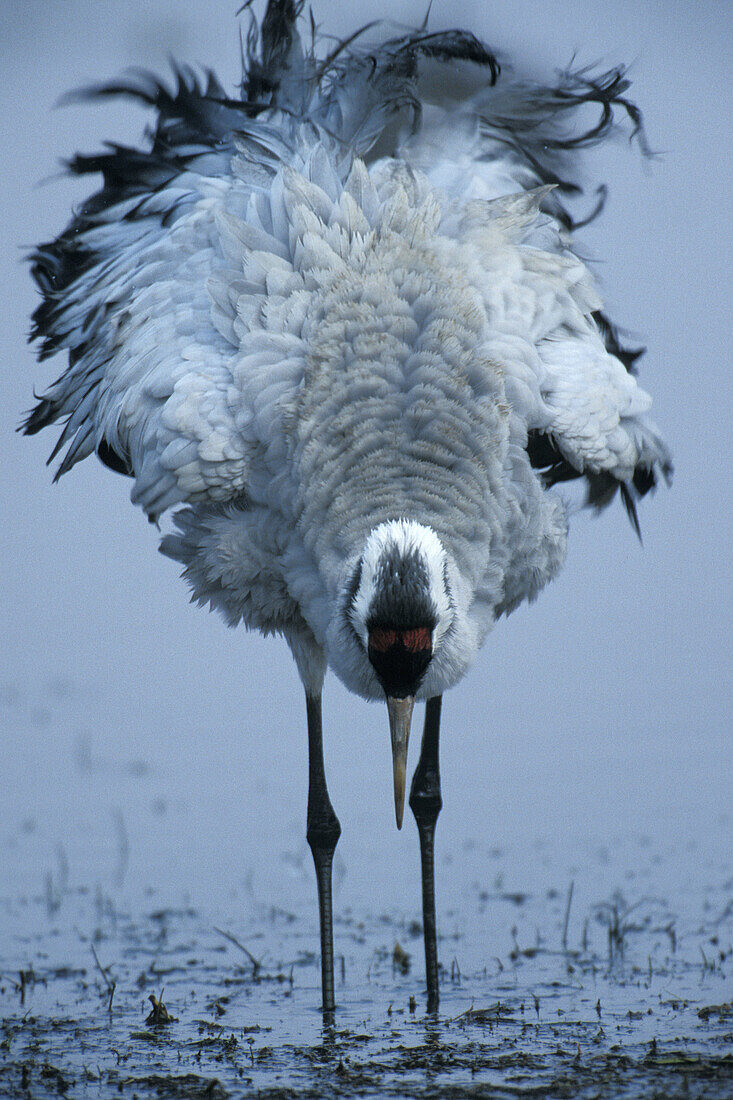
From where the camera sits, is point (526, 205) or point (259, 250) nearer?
point (259, 250)

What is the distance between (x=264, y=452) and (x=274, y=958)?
2117 mm

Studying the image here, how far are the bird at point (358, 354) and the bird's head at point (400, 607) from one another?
0.03 feet

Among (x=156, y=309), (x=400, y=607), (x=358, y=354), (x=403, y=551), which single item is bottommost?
(x=400, y=607)

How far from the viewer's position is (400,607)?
471 centimetres

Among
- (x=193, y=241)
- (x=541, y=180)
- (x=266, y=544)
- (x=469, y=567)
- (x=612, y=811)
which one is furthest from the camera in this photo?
(x=612, y=811)

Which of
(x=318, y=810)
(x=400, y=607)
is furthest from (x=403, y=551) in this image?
(x=318, y=810)

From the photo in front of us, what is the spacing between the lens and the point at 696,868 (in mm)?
6840

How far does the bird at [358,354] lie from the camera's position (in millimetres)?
5406

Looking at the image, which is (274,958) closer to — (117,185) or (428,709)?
(428,709)

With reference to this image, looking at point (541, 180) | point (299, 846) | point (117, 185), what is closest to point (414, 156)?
point (541, 180)

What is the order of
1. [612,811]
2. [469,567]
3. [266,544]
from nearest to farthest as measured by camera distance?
1. [469,567]
2. [266,544]
3. [612,811]

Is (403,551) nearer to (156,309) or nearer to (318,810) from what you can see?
(318,810)

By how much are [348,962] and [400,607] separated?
78.8 inches

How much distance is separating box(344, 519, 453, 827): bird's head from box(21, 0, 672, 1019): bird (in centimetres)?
1
